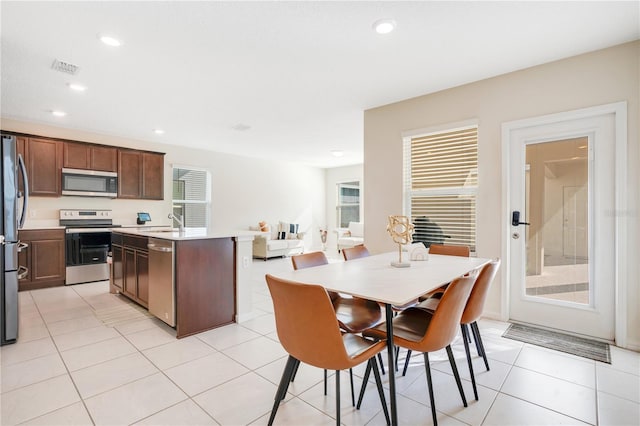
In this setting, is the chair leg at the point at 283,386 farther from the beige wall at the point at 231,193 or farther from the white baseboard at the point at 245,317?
the beige wall at the point at 231,193

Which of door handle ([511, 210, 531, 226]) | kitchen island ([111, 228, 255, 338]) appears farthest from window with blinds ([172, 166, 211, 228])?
door handle ([511, 210, 531, 226])

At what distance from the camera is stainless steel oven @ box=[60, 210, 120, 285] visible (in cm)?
489

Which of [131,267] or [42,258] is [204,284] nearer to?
[131,267]

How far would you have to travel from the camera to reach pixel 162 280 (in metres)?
3.09

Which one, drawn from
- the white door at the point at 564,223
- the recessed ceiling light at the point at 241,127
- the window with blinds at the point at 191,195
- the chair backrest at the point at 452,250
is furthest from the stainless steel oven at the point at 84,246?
the white door at the point at 564,223

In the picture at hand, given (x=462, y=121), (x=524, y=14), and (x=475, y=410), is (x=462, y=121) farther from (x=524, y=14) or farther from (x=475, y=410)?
(x=475, y=410)

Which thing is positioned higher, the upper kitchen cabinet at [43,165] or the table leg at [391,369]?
the upper kitchen cabinet at [43,165]

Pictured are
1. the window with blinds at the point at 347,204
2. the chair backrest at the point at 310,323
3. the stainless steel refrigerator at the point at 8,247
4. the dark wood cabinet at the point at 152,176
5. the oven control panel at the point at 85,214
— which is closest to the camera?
the chair backrest at the point at 310,323

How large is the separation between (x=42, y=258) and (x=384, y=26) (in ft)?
18.4

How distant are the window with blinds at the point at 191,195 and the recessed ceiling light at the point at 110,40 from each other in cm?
422

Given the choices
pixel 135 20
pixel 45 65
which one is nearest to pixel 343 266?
pixel 135 20


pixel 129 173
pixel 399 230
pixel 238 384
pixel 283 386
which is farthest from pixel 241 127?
pixel 283 386

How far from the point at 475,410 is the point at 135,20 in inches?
139

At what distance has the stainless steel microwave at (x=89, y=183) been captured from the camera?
199 inches
